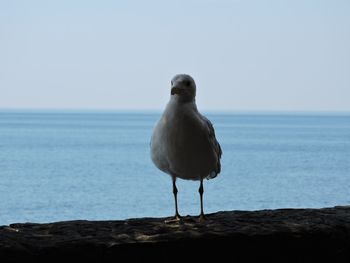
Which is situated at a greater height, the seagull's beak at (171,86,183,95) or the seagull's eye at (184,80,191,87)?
the seagull's eye at (184,80,191,87)

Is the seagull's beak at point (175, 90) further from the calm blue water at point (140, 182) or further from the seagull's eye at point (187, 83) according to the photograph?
the calm blue water at point (140, 182)

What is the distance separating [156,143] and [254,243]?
515 millimetres

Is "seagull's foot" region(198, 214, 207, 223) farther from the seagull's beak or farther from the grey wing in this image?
the seagull's beak

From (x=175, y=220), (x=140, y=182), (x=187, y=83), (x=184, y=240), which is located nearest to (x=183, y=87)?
(x=187, y=83)

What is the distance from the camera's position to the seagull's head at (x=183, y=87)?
2.41 metres

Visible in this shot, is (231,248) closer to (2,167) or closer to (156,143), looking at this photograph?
(156,143)

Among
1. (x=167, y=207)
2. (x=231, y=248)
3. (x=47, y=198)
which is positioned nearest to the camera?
(x=231, y=248)

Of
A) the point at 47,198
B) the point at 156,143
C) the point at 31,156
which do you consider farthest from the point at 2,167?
the point at 156,143

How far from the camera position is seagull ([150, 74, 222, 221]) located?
7.89ft

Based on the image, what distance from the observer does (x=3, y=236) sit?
6.75 ft

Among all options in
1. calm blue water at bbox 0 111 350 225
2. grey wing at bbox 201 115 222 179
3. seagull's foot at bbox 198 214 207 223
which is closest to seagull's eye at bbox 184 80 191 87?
grey wing at bbox 201 115 222 179

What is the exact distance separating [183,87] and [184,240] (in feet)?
1.80

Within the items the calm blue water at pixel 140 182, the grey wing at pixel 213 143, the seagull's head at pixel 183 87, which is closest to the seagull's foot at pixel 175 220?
the grey wing at pixel 213 143

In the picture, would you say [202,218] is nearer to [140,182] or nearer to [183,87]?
[183,87]
